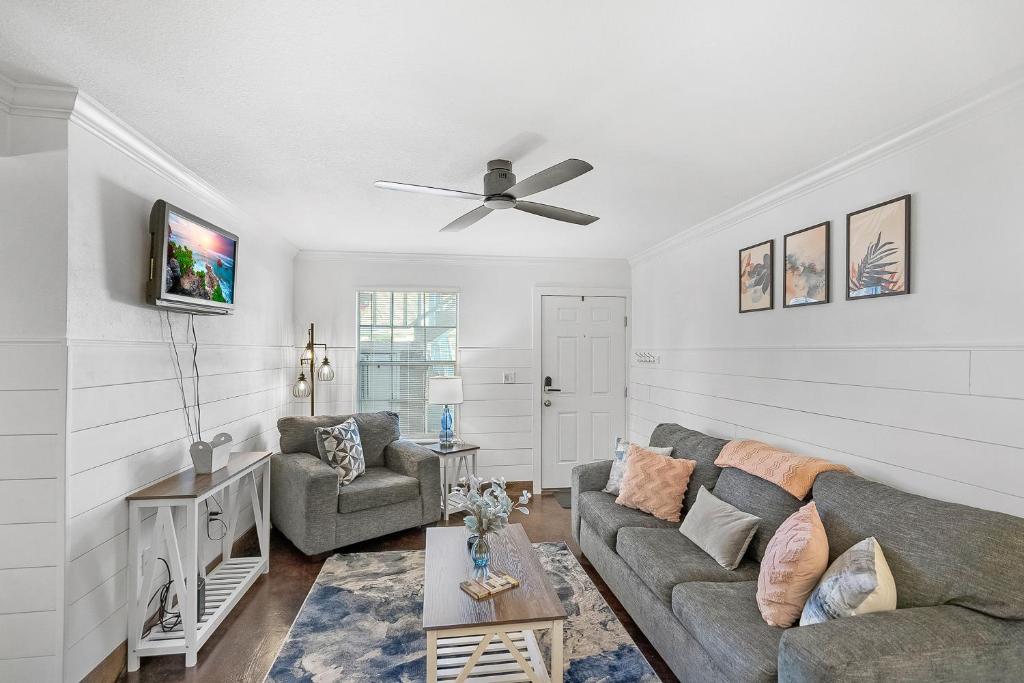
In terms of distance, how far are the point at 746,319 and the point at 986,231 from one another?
1506mm

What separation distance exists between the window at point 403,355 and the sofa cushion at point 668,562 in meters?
2.71

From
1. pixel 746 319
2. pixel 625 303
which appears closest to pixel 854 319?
pixel 746 319

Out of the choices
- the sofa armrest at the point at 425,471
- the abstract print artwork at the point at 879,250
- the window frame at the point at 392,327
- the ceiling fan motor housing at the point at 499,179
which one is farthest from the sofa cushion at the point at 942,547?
the window frame at the point at 392,327

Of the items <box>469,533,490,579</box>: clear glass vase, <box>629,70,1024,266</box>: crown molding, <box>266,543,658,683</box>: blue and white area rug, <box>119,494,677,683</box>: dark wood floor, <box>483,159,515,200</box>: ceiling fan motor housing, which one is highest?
<box>629,70,1024,266</box>: crown molding

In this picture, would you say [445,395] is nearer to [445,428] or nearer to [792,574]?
[445,428]

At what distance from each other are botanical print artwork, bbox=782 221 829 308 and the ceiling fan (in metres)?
1.21

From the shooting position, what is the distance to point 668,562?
2.47 meters

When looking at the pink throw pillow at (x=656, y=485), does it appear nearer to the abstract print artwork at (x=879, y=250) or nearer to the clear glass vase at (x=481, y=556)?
the clear glass vase at (x=481, y=556)

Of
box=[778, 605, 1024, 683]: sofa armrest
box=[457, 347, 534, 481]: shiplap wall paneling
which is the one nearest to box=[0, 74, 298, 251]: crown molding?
box=[457, 347, 534, 481]: shiplap wall paneling

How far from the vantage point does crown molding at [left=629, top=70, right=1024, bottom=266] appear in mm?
1891

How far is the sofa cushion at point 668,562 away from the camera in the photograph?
2373 mm

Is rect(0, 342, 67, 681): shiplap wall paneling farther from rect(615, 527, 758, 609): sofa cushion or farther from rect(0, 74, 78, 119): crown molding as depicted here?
rect(615, 527, 758, 609): sofa cushion

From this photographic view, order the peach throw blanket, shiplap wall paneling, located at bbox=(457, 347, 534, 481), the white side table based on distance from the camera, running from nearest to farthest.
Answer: the peach throw blanket
the white side table
shiplap wall paneling, located at bbox=(457, 347, 534, 481)

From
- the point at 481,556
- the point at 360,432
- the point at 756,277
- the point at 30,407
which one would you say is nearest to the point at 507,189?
the point at 481,556
